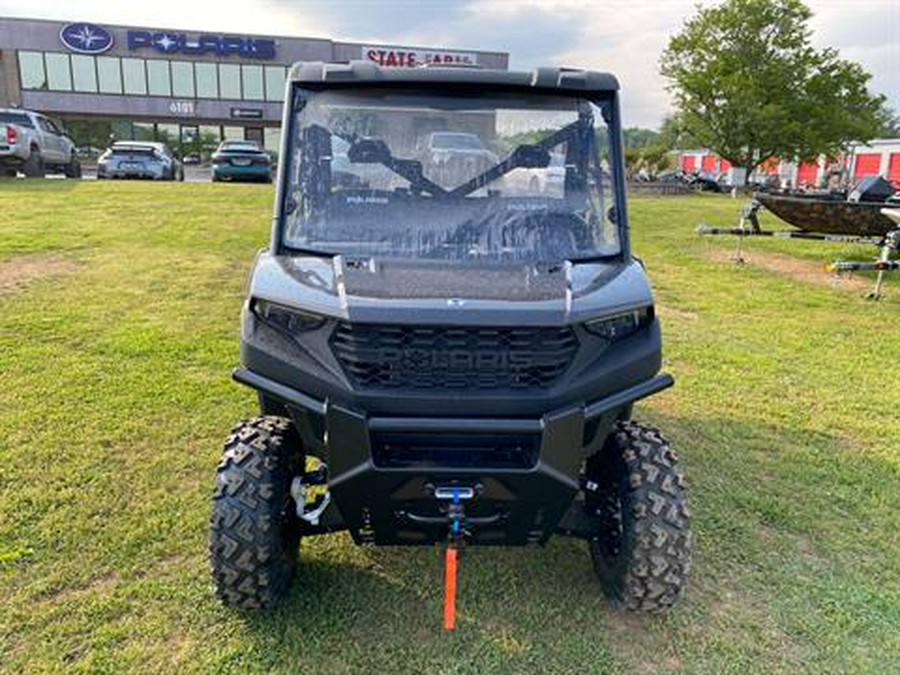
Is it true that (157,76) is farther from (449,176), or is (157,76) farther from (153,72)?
(449,176)

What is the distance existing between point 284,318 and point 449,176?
0.98 metres

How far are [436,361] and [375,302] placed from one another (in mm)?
275

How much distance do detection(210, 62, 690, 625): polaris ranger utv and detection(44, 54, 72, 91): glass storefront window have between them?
163ft

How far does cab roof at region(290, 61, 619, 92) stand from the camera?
9.14ft

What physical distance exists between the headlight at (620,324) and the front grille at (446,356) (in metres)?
0.16

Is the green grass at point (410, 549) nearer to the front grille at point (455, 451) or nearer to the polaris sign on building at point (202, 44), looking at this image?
the front grille at point (455, 451)

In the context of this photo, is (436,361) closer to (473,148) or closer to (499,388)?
(499,388)

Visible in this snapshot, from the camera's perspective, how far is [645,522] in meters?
2.72

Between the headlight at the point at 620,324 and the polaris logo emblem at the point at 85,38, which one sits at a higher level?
the polaris logo emblem at the point at 85,38

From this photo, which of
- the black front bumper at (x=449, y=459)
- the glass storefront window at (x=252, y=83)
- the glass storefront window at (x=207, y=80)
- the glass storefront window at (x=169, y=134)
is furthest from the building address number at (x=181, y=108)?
the black front bumper at (x=449, y=459)

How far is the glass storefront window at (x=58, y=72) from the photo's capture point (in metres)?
44.2

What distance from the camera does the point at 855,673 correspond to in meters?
2.64

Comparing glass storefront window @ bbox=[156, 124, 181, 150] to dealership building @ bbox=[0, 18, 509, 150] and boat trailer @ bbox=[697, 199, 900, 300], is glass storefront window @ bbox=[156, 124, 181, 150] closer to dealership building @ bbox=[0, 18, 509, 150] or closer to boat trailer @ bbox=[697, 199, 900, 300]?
dealership building @ bbox=[0, 18, 509, 150]

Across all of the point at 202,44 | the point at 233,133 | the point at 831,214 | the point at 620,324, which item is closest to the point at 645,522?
the point at 620,324
